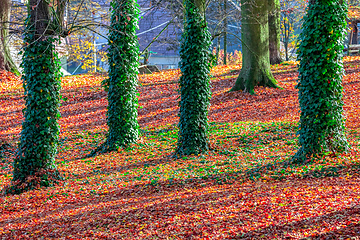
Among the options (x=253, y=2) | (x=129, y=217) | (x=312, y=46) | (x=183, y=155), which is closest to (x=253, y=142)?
(x=183, y=155)

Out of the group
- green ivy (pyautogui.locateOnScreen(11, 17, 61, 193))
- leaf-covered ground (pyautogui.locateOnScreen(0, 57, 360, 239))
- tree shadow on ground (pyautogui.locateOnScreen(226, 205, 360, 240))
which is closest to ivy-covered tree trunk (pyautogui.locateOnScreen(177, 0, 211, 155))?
leaf-covered ground (pyautogui.locateOnScreen(0, 57, 360, 239))

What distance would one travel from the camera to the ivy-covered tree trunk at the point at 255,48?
15.3 metres

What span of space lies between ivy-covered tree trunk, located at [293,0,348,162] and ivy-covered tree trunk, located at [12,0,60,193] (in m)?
5.56

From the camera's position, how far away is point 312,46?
291 inches

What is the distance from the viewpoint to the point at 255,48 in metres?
15.5

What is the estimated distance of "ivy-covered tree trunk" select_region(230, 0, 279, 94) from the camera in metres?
15.3

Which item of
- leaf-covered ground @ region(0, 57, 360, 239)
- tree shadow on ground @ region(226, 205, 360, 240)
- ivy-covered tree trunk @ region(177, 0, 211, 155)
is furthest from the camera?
ivy-covered tree trunk @ region(177, 0, 211, 155)

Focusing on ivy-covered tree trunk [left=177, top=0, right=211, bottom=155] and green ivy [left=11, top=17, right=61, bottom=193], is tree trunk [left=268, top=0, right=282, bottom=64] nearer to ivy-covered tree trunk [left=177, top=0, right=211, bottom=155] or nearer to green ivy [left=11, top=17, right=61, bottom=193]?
ivy-covered tree trunk [left=177, top=0, right=211, bottom=155]

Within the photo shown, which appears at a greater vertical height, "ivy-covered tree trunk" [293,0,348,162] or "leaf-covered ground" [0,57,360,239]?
"ivy-covered tree trunk" [293,0,348,162]

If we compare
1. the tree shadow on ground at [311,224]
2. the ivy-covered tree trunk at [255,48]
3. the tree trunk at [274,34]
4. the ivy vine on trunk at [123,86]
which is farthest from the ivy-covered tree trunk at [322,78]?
the tree trunk at [274,34]

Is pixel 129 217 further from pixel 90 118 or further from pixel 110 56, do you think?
pixel 90 118

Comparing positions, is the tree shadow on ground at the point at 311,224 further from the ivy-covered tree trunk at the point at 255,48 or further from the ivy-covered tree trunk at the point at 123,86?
the ivy-covered tree trunk at the point at 255,48

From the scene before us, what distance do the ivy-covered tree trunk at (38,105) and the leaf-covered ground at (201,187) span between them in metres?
0.53

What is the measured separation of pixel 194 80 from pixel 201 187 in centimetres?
333
